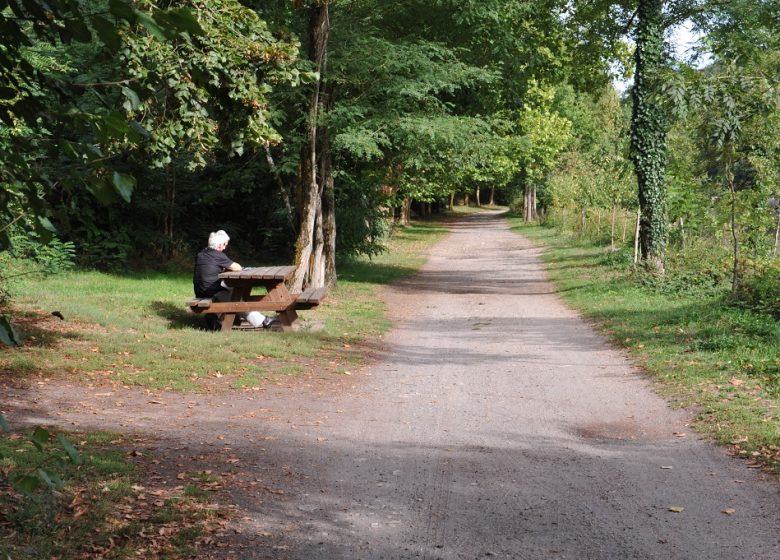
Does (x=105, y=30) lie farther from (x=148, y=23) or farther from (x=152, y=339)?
(x=152, y=339)

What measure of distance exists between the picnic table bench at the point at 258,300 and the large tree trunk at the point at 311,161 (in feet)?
10.8

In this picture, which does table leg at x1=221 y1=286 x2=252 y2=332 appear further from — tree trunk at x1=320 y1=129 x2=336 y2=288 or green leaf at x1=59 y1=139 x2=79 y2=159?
green leaf at x1=59 y1=139 x2=79 y2=159

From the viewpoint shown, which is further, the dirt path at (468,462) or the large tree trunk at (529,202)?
the large tree trunk at (529,202)

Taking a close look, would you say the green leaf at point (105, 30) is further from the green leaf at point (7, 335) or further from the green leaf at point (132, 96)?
the green leaf at point (7, 335)

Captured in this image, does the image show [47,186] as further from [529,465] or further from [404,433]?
[404,433]

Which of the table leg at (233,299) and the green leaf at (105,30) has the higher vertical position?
the green leaf at (105,30)

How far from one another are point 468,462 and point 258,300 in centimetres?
680

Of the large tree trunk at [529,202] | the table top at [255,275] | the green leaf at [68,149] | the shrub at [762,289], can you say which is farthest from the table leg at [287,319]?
Result: the large tree trunk at [529,202]

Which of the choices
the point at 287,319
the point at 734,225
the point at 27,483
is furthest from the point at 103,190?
the point at 734,225

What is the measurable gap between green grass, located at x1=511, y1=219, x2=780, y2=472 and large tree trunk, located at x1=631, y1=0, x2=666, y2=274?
1.11 meters

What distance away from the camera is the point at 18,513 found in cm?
490

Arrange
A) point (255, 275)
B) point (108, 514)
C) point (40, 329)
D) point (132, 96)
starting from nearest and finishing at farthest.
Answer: point (132, 96), point (108, 514), point (40, 329), point (255, 275)

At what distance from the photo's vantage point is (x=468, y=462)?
676 centimetres

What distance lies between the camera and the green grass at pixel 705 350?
780cm
